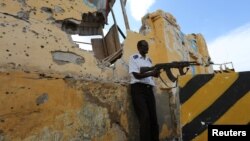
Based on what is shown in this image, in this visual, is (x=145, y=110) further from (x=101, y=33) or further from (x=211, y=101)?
(x=101, y=33)

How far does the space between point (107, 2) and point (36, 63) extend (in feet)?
11.4

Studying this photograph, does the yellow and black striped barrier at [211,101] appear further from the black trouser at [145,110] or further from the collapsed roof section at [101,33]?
the collapsed roof section at [101,33]

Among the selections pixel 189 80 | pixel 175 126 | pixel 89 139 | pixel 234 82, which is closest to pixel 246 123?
pixel 234 82

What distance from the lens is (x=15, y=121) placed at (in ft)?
9.93

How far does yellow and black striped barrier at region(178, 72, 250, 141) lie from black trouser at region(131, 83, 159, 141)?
46.2 inches

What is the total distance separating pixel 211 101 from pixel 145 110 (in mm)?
1363

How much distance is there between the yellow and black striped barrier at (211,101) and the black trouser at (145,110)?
3.85ft

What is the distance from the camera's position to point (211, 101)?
8.88 feet

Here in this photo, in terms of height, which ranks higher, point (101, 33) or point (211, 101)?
point (101, 33)

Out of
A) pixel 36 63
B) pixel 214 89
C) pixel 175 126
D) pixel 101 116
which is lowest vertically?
pixel 175 126

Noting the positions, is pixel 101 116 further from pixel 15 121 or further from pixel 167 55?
pixel 167 55

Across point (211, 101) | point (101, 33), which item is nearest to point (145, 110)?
point (211, 101)

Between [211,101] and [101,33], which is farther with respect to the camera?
[101,33]

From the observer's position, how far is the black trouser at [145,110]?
3.86 meters
